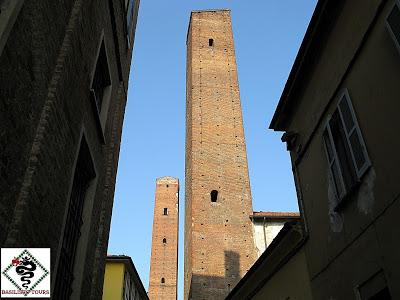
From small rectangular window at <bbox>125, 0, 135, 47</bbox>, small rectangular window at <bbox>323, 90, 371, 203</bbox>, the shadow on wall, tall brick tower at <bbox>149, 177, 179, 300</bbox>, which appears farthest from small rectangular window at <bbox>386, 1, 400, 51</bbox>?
tall brick tower at <bbox>149, 177, 179, 300</bbox>

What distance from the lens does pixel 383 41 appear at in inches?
191

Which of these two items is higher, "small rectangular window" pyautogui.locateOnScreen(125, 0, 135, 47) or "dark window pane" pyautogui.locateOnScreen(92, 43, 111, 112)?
"small rectangular window" pyautogui.locateOnScreen(125, 0, 135, 47)

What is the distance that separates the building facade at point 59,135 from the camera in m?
3.62

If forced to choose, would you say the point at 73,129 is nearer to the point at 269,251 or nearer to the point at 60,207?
the point at 60,207

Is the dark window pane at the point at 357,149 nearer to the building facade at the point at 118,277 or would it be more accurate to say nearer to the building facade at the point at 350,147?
the building facade at the point at 350,147

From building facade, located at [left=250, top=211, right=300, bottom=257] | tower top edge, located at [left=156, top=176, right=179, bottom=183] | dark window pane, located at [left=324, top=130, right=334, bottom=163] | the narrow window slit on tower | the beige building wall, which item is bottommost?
the beige building wall

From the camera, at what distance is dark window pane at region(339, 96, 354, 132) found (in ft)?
18.0

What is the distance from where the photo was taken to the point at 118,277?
49.6ft

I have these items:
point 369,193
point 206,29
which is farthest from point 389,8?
point 206,29

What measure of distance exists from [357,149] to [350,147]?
127 millimetres

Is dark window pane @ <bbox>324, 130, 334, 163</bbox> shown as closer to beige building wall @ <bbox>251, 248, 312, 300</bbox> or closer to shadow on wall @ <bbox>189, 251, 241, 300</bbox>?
beige building wall @ <bbox>251, 248, 312, 300</bbox>

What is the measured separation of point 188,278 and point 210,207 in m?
3.20

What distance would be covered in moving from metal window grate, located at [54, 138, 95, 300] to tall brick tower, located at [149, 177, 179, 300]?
28889 millimetres

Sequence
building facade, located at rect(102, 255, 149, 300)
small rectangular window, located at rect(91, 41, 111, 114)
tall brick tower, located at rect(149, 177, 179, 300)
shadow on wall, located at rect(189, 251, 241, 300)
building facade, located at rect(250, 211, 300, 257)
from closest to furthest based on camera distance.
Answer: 1. small rectangular window, located at rect(91, 41, 111, 114)
2. building facade, located at rect(102, 255, 149, 300)
3. shadow on wall, located at rect(189, 251, 241, 300)
4. building facade, located at rect(250, 211, 300, 257)
5. tall brick tower, located at rect(149, 177, 179, 300)
